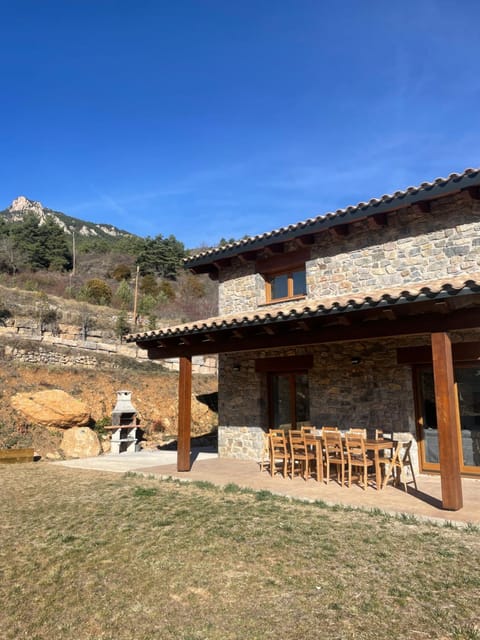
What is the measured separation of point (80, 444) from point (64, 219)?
196 ft

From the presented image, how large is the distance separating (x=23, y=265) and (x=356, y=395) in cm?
3362

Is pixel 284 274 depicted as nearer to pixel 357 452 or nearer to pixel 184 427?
pixel 184 427

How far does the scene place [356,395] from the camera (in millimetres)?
9031

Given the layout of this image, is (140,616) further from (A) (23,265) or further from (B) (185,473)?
(A) (23,265)

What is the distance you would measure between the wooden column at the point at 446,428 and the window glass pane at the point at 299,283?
4923mm

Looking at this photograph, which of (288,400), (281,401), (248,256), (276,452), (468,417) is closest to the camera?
(468,417)

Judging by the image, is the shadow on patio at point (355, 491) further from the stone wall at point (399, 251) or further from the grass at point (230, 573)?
the stone wall at point (399, 251)

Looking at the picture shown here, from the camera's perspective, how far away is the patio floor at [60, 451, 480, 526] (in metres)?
5.78

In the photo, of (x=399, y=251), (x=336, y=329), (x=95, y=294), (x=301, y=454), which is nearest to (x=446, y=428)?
(x=336, y=329)

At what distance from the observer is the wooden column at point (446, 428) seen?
5684 millimetres

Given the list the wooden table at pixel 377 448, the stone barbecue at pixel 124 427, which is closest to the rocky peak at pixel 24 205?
the stone barbecue at pixel 124 427

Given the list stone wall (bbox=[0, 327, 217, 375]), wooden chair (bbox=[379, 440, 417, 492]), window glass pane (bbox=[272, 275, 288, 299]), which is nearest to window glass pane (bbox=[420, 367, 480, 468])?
wooden chair (bbox=[379, 440, 417, 492])

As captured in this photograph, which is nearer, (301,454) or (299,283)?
(301,454)

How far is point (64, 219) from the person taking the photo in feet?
213
